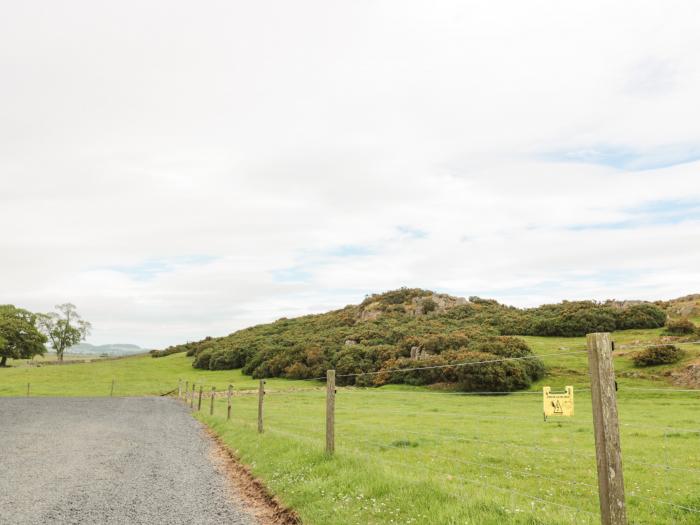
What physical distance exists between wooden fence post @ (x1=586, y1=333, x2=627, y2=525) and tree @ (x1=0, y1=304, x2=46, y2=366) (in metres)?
117

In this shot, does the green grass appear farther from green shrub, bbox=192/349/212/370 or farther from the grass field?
the grass field

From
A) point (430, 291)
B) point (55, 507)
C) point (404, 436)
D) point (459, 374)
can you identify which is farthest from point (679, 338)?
point (430, 291)

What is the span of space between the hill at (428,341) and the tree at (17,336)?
34.9 m

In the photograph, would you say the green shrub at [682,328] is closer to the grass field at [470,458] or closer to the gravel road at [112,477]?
the grass field at [470,458]

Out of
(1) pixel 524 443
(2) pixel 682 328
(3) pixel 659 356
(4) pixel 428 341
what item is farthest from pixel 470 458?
(2) pixel 682 328

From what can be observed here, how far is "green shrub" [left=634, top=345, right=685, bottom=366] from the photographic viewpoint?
133 feet

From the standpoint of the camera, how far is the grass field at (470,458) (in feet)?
28.7

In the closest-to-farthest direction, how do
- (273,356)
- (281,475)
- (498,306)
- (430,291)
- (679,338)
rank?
(281,475) < (679,338) < (273,356) < (498,306) < (430,291)

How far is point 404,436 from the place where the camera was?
66.6 ft

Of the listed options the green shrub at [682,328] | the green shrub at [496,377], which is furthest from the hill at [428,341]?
the green shrub at [682,328]

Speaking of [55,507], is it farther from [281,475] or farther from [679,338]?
[679,338]

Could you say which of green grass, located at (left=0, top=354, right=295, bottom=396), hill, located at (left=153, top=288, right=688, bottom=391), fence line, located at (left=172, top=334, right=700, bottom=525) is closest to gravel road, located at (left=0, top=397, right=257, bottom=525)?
fence line, located at (left=172, top=334, right=700, bottom=525)

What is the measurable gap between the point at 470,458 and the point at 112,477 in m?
10.5

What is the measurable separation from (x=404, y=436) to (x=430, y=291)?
3664 inches
